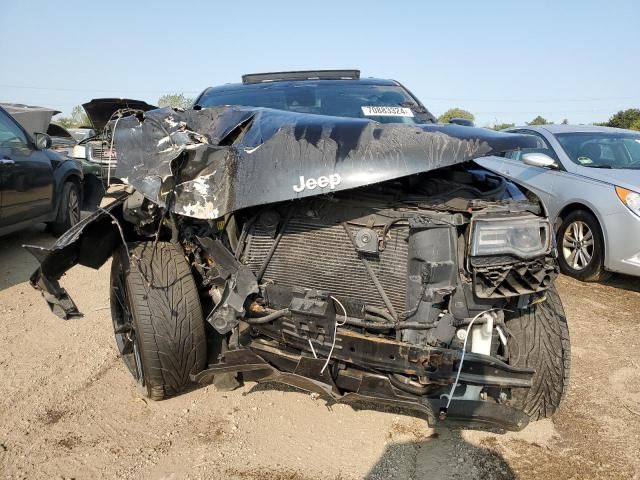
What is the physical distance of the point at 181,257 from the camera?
9.26 feet

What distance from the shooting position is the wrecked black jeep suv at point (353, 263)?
219 cm

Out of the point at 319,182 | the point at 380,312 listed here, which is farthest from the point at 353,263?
the point at 319,182

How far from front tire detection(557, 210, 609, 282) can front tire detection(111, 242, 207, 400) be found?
4.16 metres

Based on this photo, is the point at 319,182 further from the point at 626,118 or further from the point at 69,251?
the point at 626,118

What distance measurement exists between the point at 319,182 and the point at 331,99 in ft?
6.51

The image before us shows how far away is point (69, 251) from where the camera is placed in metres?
2.79

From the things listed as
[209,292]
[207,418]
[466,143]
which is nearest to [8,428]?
[207,418]

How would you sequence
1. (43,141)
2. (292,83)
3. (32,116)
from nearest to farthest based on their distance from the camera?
1. (292,83)
2. (43,141)
3. (32,116)

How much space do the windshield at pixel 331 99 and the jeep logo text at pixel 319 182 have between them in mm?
1653

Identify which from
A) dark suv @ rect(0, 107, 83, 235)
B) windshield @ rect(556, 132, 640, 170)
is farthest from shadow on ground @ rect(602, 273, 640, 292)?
dark suv @ rect(0, 107, 83, 235)

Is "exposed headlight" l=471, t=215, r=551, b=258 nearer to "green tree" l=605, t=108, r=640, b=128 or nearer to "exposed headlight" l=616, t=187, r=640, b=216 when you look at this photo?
"exposed headlight" l=616, t=187, r=640, b=216

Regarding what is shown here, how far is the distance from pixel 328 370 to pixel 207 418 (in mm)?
902

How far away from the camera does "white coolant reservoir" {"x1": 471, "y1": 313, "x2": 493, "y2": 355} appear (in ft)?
7.63

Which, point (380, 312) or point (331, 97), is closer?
point (380, 312)
